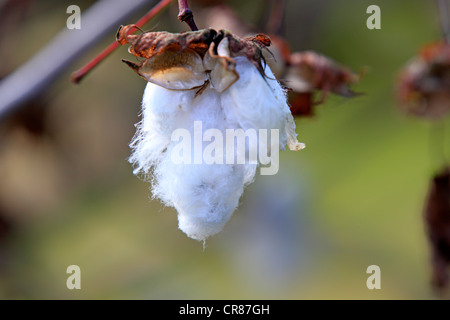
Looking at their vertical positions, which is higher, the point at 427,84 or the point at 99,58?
the point at 427,84

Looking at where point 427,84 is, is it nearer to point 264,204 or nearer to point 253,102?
point 253,102

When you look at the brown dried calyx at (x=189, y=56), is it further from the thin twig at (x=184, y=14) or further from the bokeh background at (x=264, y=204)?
the bokeh background at (x=264, y=204)

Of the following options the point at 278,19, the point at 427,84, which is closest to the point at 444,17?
the point at 427,84

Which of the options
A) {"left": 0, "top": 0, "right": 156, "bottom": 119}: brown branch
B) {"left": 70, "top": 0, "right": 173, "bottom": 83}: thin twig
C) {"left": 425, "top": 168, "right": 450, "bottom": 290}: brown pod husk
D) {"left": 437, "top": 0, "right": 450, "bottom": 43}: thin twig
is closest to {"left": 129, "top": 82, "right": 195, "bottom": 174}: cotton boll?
{"left": 70, "top": 0, "right": 173, "bottom": 83}: thin twig

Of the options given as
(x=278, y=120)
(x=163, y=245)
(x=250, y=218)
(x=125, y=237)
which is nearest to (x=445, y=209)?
(x=278, y=120)

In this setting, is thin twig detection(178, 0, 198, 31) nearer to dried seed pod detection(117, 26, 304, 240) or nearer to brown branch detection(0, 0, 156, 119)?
dried seed pod detection(117, 26, 304, 240)

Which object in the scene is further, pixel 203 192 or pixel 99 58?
pixel 99 58

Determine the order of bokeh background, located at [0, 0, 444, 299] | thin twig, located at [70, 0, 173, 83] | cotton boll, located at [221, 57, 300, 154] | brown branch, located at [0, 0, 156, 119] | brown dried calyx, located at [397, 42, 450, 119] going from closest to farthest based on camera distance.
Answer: cotton boll, located at [221, 57, 300, 154] → thin twig, located at [70, 0, 173, 83] → brown branch, located at [0, 0, 156, 119] → brown dried calyx, located at [397, 42, 450, 119] → bokeh background, located at [0, 0, 444, 299]

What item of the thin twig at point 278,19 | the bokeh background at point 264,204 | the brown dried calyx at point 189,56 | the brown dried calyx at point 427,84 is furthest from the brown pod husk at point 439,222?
the bokeh background at point 264,204
